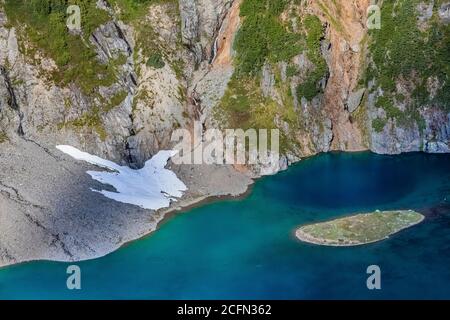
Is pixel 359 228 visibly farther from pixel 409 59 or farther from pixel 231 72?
pixel 231 72

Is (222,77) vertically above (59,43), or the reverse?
(59,43)

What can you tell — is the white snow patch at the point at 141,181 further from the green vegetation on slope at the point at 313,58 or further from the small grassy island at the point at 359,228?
the green vegetation on slope at the point at 313,58

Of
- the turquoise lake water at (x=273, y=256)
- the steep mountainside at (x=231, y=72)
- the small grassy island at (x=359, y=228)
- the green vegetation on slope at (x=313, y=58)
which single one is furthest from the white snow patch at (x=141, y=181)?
the green vegetation on slope at (x=313, y=58)

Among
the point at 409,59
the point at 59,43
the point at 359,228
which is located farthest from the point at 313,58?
the point at 359,228

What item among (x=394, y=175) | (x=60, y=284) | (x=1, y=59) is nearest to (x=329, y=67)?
(x=394, y=175)

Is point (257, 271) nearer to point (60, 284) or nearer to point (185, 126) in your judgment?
point (60, 284)

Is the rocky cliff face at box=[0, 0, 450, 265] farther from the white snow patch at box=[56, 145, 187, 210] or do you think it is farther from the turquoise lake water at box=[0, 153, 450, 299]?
the turquoise lake water at box=[0, 153, 450, 299]
